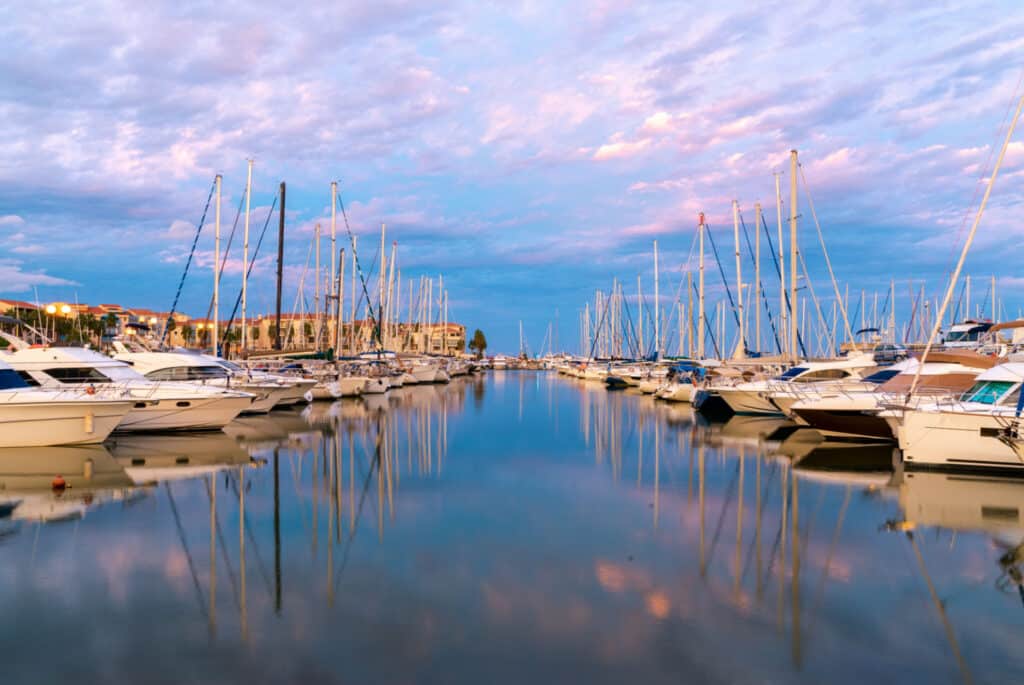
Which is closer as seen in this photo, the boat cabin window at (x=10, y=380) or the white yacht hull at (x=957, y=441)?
the white yacht hull at (x=957, y=441)

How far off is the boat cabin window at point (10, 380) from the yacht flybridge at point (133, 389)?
2.15 ft

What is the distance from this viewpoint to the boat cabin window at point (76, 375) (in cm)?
2244

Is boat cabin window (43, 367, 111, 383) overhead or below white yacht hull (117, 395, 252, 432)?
overhead

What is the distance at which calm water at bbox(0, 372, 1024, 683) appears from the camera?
7434mm

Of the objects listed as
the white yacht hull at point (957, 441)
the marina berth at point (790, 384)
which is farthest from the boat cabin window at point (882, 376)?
the white yacht hull at point (957, 441)

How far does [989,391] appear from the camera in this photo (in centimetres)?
1864

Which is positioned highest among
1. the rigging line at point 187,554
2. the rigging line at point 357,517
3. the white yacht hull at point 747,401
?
the white yacht hull at point 747,401

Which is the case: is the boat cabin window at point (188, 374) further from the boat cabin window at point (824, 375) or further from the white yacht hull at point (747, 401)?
the boat cabin window at point (824, 375)

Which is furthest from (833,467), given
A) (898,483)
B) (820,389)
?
(820,389)

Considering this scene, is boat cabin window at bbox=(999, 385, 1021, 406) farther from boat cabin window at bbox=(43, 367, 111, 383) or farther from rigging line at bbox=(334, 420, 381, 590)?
boat cabin window at bbox=(43, 367, 111, 383)

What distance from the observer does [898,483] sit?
56.2 feet

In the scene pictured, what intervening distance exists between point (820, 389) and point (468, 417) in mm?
15860

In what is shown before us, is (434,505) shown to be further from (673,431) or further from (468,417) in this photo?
(468,417)

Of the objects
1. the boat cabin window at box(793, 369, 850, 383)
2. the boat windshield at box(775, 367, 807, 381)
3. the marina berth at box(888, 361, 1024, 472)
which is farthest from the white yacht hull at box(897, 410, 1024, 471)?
the boat windshield at box(775, 367, 807, 381)
